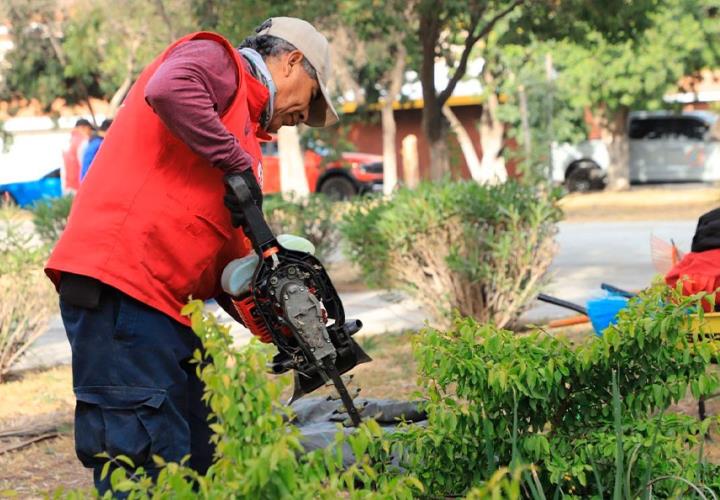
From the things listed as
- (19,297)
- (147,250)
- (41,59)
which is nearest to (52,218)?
(19,297)

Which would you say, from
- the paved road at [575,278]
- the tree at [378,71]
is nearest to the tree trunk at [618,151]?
the tree at [378,71]

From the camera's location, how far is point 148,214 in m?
3.10

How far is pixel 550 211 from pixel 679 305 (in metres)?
5.04

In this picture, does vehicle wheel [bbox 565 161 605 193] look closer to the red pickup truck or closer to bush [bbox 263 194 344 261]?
the red pickup truck

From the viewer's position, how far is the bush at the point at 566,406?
9.99 ft

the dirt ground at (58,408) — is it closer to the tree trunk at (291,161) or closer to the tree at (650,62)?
the tree trunk at (291,161)

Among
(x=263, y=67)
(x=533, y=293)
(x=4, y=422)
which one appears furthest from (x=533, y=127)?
(x=263, y=67)

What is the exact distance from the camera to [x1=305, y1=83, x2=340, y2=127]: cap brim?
3479 millimetres

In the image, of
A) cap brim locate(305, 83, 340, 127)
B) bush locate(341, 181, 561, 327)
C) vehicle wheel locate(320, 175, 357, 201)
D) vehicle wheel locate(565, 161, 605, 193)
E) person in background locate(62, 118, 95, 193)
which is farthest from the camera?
vehicle wheel locate(565, 161, 605, 193)

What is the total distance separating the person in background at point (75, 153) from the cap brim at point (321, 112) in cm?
840

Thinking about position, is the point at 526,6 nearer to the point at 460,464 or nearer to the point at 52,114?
the point at 460,464

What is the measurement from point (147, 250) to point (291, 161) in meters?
21.9

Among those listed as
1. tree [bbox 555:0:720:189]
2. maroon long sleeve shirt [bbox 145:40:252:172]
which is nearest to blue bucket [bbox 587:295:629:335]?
maroon long sleeve shirt [bbox 145:40:252:172]

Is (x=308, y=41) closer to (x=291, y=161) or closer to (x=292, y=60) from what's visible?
(x=292, y=60)
